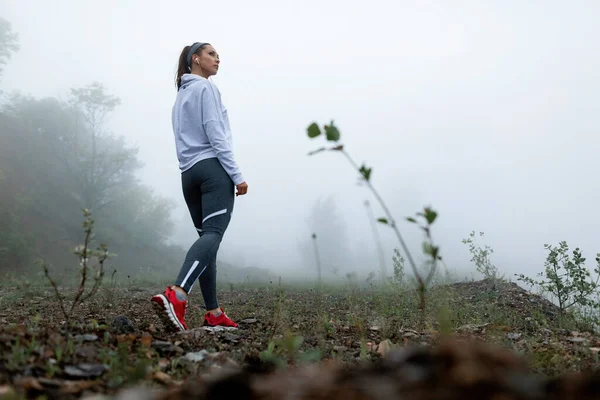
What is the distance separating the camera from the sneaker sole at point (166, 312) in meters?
3.92

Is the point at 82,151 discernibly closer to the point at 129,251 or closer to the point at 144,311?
the point at 129,251

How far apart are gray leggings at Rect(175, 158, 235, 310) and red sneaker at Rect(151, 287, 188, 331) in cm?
25

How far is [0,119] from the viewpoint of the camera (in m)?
42.3

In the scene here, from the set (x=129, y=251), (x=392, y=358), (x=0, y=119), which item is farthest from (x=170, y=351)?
(x=0, y=119)

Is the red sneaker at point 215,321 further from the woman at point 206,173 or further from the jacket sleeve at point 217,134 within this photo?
the jacket sleeve at point 217,134

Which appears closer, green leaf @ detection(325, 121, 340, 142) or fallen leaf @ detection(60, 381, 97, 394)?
fallen leaf @ detection(60, 381, 97, 394)

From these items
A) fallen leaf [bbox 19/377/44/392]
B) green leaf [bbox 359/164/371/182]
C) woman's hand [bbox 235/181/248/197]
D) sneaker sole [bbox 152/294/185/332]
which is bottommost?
fallen leaf [bbox 19/377/44/392]

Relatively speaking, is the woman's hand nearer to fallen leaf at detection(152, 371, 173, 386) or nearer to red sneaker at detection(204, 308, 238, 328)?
red sneaker at detection(204, 308, 238, 328)

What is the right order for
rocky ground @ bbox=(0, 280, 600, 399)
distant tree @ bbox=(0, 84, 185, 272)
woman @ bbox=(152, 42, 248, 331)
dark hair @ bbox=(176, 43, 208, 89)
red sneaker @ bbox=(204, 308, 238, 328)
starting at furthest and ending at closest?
distant tree @ bbox=(0, 84, 185, 272) → dark hair @ bbox=(176, 43, 208, 89) → red sneaker @ bbox=(204, 308, 238, 328) → woman @ bbox=(152, 42, 248, 331) → rocky ground @ bbox=(0, 280, 600, 399)

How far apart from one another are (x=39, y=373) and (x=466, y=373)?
2.02 metres

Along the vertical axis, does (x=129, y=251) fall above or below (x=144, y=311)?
above

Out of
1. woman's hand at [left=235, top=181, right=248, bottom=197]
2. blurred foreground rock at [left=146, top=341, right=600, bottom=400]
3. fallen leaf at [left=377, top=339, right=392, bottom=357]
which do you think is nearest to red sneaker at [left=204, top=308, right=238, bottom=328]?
woman's hand at [left=235, top=181, right=248, bottom=197]

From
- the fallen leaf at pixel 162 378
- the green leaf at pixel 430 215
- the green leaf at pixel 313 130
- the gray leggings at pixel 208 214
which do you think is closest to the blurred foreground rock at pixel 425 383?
the green leaf at pixel 430 215

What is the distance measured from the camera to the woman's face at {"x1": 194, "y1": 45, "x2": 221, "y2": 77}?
522 centimetres
